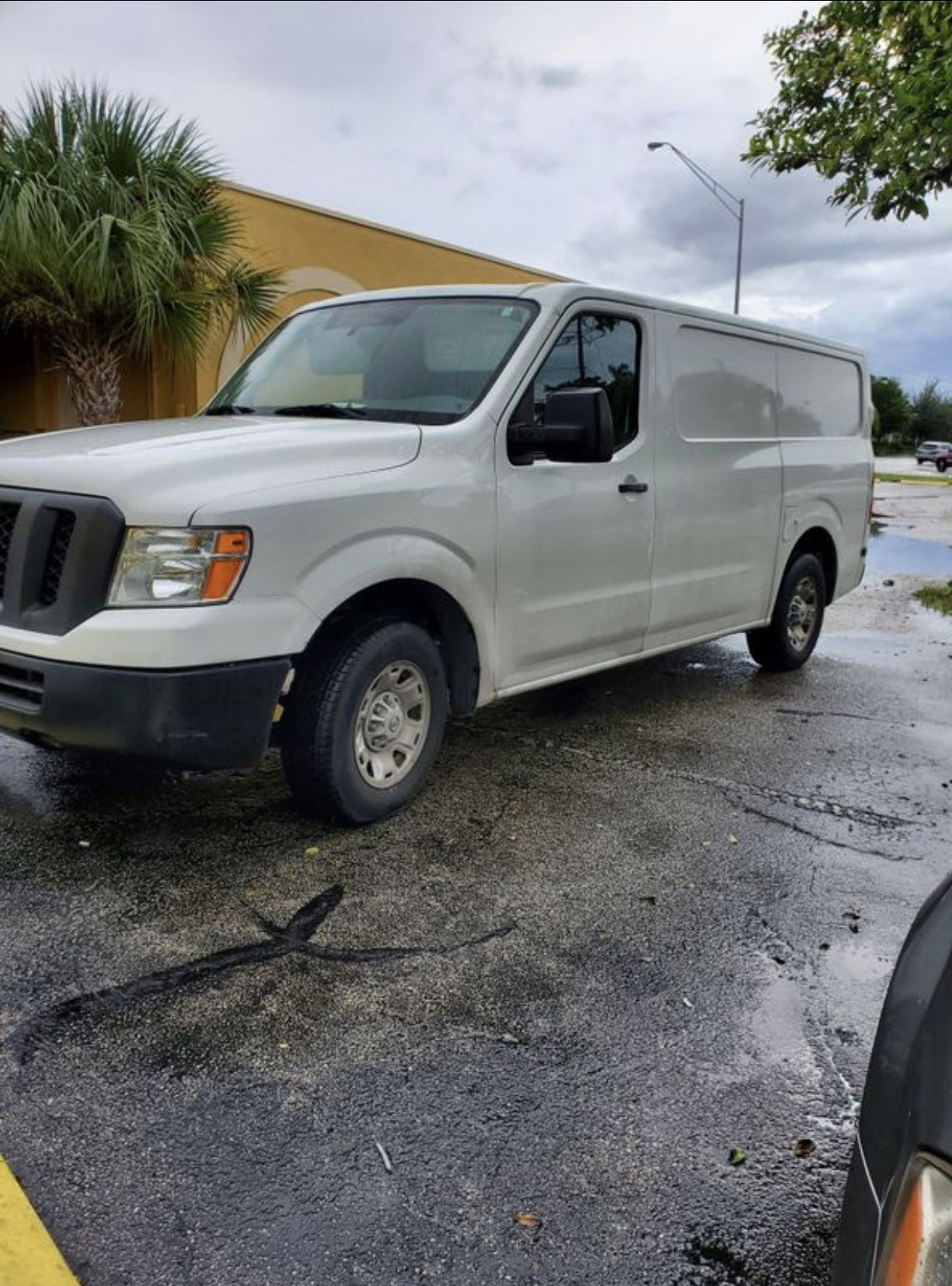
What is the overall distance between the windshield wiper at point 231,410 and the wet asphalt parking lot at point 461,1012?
160 cm

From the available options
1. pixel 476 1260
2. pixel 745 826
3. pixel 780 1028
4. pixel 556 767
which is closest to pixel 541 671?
pixel 556 767

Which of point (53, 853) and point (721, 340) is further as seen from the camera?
point (721, 340)

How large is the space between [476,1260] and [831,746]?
3.94 meters

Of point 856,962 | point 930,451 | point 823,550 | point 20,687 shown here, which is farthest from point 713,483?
point 930,451

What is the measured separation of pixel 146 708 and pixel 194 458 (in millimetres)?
848

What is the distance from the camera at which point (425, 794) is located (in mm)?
4484

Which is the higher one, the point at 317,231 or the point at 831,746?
the point at 317,231

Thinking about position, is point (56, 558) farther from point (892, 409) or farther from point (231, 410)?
point (892, 409)

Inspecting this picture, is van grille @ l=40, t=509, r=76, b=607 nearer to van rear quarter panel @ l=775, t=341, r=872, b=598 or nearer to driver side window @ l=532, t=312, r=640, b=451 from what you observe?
driver side window @ l=532, t=312, r=640, b=451

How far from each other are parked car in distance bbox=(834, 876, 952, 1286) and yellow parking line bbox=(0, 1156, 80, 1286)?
55.4 inches

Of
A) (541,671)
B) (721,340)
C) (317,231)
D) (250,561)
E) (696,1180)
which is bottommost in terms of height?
(696,1180)

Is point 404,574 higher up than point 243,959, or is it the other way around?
point 404,574

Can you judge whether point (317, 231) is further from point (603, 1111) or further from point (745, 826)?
point (603, 1111)

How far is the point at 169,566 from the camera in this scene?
10.7ft
